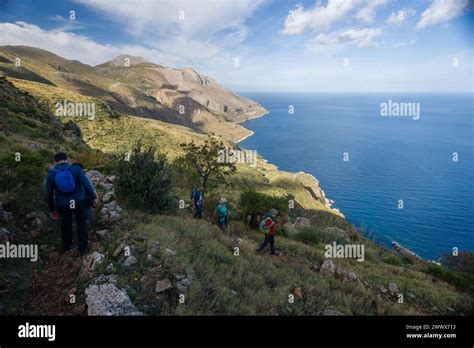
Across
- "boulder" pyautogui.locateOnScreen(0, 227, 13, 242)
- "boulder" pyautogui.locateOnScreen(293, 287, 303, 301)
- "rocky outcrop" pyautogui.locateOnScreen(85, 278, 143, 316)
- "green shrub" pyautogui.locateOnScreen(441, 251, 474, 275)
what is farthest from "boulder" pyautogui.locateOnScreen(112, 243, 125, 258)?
"green shrub" pyautogui.locateOnScreen(441, 251, 474, 275)

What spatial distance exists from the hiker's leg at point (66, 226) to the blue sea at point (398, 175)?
769 inches

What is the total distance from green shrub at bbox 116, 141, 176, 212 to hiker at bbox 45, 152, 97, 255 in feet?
10.4

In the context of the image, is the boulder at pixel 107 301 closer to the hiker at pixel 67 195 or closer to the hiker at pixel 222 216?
the hiker at pixel 67 195

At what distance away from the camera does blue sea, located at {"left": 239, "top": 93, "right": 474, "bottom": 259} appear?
57094mm

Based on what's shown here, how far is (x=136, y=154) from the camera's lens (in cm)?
1014

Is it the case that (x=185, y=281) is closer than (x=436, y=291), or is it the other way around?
(x=185, y=281)

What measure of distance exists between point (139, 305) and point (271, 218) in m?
6.00

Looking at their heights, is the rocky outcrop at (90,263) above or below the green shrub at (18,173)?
below

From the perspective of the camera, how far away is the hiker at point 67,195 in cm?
567

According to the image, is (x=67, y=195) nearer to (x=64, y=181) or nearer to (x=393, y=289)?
(x=64, y=181)

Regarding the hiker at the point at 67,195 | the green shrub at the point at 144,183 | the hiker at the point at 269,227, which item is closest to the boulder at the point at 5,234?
the hiker at the point at 67,195
